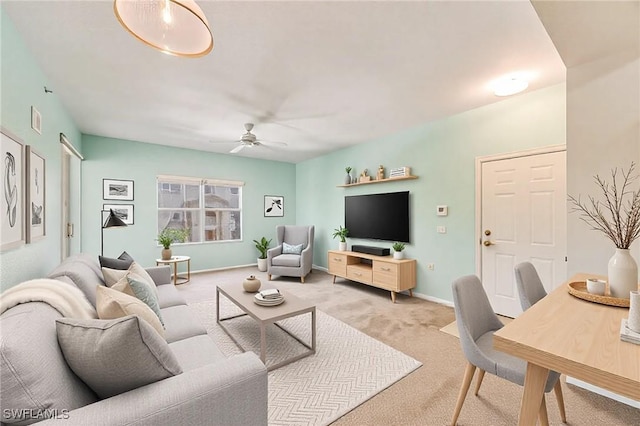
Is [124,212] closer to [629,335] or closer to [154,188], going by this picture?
[154,188]

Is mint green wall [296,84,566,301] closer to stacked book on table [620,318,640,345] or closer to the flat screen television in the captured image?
the flat screen television

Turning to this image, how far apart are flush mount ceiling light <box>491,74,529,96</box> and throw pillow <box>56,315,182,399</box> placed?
10.7 ft

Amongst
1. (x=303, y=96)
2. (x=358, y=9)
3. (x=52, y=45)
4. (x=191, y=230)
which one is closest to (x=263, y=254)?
(x=191, y=230)

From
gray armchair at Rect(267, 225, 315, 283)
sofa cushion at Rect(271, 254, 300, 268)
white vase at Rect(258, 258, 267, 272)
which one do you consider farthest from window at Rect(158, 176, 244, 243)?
sofa cushion at Rect(271, 254, 300, 268)

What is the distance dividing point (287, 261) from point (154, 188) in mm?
2734

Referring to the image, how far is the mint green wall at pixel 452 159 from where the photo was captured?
2889mm

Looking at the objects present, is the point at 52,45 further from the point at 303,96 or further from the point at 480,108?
the point at 480,108

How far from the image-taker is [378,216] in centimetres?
446

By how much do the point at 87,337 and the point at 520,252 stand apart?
3.69 metres

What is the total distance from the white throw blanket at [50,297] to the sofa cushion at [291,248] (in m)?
3.83

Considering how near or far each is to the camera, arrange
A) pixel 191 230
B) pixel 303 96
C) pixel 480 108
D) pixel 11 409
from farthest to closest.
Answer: pixel 191 230 < pixel 480 108 < pixel 303 96 < pixel 11 409

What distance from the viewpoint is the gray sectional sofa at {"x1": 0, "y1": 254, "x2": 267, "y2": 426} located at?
774mm

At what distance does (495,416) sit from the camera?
1637mm

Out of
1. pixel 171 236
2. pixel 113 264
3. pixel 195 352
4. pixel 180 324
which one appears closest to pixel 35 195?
pixel 113 264
